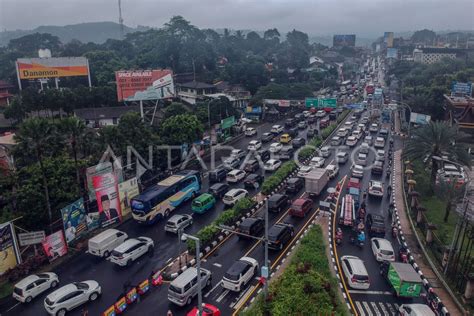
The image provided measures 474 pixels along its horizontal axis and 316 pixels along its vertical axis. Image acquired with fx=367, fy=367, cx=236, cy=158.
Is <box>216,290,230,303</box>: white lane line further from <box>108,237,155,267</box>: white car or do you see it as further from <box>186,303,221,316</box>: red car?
<box>108,237,155,267</box>: white car

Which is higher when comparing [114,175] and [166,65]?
[166,65]

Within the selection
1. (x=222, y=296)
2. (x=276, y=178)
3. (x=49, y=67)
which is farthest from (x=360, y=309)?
(x=49, y=67)

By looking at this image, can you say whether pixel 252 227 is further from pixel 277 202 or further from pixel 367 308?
pixel 367 308

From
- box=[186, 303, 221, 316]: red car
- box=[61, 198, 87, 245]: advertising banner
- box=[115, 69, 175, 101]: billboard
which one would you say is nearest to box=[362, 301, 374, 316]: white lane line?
box=[186, 303, 221, 316]: red car

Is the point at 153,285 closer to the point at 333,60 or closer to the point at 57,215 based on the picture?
the point at 57,215

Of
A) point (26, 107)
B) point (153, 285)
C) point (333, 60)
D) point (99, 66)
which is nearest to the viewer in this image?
point (153, 285)

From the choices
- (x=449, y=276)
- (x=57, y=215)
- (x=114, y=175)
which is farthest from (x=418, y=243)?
(x=57, y=215)
